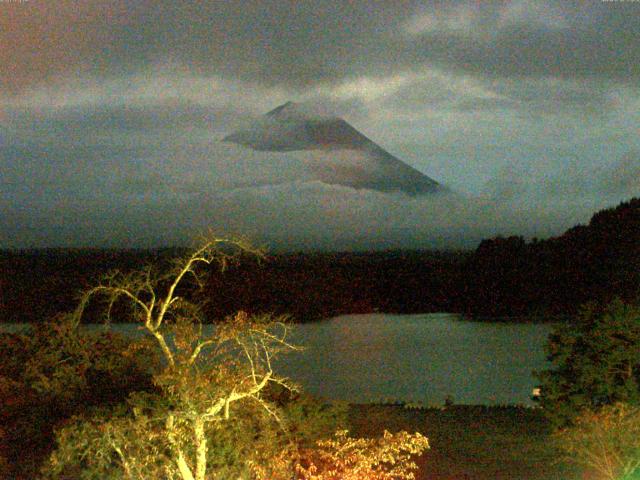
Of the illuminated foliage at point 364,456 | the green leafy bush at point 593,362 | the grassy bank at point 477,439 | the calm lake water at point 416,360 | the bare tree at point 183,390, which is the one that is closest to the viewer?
the bare tree at point 183,390

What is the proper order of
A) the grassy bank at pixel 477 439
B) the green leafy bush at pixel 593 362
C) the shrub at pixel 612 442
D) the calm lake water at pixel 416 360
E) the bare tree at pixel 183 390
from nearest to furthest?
the bare tree at pixel 183 390 → the shrub at pixel 612 442 → the grassy bank at pixel 477 439 → the green leafy bush at pixel 593 362 → the calm lake water at pixel 416 360

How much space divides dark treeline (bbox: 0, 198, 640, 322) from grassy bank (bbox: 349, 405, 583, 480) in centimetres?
841

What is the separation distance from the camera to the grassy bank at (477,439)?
9758 millimetres

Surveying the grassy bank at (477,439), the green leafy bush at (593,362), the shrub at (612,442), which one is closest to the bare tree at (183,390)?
the grassy bank at (477,439)

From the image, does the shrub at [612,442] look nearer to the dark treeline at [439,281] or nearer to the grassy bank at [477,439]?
the grassy bank at [477,439]

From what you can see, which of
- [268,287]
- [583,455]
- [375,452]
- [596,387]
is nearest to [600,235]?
[268,287]

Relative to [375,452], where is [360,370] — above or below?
below

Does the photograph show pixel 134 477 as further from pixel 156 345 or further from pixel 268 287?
pixel 268 287

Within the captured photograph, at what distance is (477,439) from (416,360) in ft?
36.1

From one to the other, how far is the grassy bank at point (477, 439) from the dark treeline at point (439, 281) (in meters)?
8.41

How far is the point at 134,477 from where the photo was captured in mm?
7988

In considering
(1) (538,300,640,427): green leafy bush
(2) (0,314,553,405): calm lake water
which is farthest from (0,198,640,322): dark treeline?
(1) (538,300,640,427): green leafy bush

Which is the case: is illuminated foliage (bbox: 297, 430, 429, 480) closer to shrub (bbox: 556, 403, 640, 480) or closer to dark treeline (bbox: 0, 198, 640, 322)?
shrub (bbox: 556, 403, 640, 480)

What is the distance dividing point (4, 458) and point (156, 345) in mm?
2643
